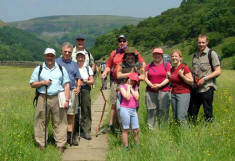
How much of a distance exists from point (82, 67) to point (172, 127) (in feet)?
7.41

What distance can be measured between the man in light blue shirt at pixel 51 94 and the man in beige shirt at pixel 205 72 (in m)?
2.59

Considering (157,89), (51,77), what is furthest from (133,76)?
(51,77)

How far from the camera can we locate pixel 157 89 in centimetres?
669

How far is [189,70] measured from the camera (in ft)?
21.1

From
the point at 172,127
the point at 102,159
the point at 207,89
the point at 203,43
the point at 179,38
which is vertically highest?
the point at 179,38

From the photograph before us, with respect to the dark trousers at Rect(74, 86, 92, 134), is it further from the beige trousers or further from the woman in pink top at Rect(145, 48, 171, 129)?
the woman in pink top at Rect(145, 48, 171, 129)

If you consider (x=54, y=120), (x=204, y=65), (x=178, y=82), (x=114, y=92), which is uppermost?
(x=204, y=65)

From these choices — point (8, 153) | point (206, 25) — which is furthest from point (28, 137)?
point (206, 25)

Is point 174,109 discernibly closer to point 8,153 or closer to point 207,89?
point 207,89

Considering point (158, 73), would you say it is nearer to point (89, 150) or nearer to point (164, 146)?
point (164, 146)

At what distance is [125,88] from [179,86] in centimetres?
131

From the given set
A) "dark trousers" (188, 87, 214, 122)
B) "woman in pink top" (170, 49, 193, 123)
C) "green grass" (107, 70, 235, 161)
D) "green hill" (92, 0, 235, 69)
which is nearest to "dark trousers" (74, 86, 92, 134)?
"green grass" (107, 70, 235, 161)

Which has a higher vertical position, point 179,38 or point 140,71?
point 179,38

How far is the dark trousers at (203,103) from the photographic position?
6543 millimetres
